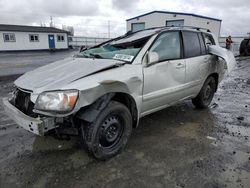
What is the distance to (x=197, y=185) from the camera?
251 cm

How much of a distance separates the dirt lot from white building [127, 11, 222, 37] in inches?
845

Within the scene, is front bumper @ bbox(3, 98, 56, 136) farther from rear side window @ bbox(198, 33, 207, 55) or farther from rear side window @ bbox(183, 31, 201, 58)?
rear side window @ bbox(198, 33, 207, 55)

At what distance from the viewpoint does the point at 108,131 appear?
9.68ft

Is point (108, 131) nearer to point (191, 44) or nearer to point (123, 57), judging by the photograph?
point (123, 57)

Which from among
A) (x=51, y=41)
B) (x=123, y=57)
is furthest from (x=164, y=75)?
(x=51, y=41)

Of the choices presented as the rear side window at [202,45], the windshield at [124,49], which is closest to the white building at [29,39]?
the windshield at [124,49]

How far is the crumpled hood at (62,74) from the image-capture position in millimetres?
2604

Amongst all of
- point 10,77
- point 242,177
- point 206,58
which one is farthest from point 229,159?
point 10,77

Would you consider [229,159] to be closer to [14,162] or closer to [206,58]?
[206,58]

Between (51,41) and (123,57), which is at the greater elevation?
(51,41)

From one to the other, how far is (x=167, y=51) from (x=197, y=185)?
222 centimetres

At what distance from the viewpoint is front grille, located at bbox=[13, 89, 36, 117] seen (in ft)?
8.91

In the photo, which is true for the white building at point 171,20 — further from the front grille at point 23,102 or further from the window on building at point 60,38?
the front grille at point 23,102

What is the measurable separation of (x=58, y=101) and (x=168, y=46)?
2.29m
